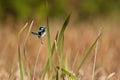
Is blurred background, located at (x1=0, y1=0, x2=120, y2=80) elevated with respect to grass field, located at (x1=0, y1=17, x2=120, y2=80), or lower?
lower

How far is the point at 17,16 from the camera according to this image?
9.02m

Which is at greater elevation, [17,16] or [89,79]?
[89,79]

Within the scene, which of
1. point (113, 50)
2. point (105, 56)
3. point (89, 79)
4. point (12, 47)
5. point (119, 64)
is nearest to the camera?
point (89, 79)

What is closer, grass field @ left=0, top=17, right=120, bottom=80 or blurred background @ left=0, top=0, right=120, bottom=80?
grass field @ left=0, top=17, right=120, bottom=80

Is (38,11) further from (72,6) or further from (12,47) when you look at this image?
(12,47)

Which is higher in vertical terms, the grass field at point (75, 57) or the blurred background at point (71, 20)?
the grass field at point (75, 57)

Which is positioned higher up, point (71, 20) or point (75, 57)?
point (75, 57)

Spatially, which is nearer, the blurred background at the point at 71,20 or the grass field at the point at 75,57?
the grass field at the point at 75,57

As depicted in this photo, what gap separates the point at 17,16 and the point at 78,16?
137 cm

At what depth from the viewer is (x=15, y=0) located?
9.02 metres

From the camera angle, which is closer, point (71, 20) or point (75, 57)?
point (75, 57)

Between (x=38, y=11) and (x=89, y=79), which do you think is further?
(x=38, y=11)

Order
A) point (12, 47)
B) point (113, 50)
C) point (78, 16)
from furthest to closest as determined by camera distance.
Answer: point (78, 16) < point (12, 47) < point (113, 50)

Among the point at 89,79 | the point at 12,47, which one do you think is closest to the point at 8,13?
the point at 12,47
